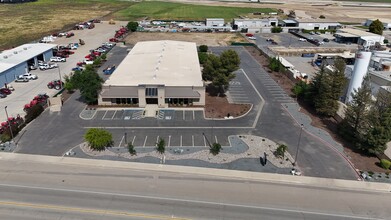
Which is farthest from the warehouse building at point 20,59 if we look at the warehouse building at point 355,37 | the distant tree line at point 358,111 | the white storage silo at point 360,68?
the warehouse building at point 355,37

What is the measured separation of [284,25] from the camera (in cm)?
15675

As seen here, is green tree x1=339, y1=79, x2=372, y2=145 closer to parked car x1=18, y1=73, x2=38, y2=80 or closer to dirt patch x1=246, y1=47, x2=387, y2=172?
dirt patch x1=246, y1=47, x2=387, y2=172

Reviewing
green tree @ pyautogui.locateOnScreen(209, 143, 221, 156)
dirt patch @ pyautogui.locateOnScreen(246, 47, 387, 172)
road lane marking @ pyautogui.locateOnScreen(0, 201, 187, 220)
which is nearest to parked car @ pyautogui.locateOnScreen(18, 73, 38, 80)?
road lane marking @ pyautogui.locateOnScreen(0, 201, 187, 220)

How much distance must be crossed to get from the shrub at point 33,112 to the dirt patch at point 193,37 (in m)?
68.0

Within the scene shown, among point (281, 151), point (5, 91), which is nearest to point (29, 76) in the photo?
point (5, 91)

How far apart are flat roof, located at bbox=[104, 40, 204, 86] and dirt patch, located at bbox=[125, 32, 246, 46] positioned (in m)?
30.4

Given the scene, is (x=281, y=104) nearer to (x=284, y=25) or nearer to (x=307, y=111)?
(x=307, y=111)

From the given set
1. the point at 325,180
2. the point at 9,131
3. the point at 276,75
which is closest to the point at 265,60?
the point at 276,75

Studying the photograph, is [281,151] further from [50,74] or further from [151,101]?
[50,74]

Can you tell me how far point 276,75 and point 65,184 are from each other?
→ 64140 mm

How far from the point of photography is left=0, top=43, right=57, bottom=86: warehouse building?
77.8m

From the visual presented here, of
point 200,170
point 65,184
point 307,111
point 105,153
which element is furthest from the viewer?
point 307,111

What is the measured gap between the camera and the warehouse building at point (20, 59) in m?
77.8

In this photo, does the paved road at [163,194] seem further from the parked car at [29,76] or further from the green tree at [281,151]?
the parked car at [29,76]
